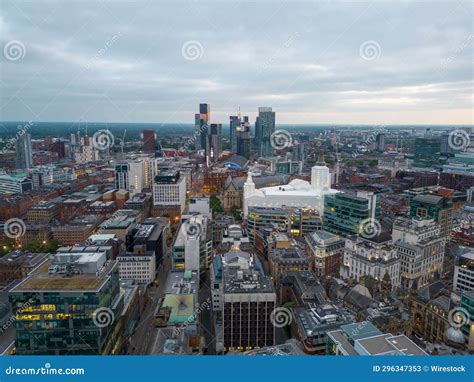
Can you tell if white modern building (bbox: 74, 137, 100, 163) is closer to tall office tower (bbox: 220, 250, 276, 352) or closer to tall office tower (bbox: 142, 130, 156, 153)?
tall office tower (bbox: 142, 130, 156, 153)

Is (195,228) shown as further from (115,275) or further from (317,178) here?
(317,178)

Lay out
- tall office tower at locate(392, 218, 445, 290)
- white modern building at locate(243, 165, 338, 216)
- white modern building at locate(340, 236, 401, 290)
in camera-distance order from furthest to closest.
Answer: white modern building at locate(243, 165, 338, 216)
tall office tower at locate(392, 218, 445, 290)
white modern building at locate(340, 236, 401, 290)

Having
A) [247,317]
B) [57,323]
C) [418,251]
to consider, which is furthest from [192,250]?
[418,251]

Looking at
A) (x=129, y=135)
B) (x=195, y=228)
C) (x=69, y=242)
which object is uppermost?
(x=129, y=135)

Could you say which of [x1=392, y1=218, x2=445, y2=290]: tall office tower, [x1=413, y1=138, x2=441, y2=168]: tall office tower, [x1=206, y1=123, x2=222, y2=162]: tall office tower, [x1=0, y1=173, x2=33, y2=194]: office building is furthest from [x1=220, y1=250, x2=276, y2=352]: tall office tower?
[x1=206, y1=123, x2=222, y2=162]: tall office tower

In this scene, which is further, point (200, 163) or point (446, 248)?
point (200, 163)

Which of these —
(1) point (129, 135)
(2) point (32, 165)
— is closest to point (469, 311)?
(2) point (32, 165)

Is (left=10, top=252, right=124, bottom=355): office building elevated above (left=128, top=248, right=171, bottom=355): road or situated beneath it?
elevated above
